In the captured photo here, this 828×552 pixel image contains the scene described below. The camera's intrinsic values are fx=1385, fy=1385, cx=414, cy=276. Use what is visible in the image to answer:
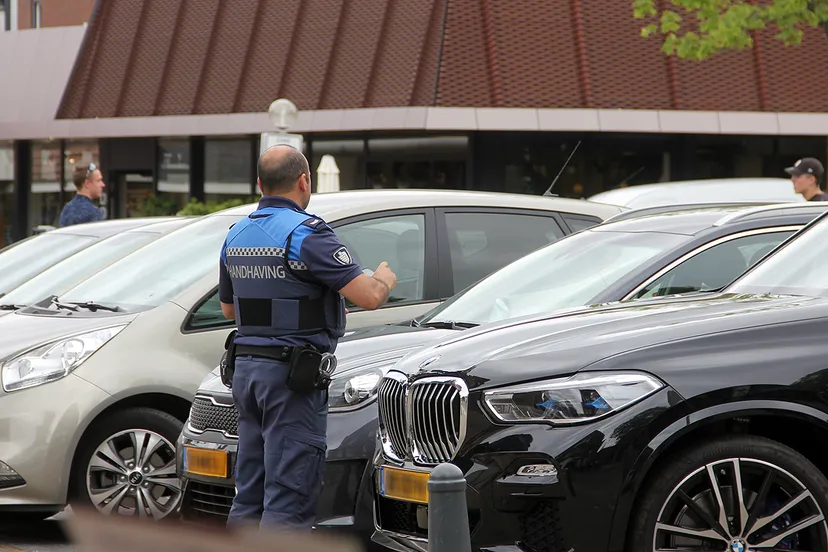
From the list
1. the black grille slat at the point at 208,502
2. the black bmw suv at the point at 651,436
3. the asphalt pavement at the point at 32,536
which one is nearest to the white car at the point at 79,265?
the asphalt pavement at the point at 32,536

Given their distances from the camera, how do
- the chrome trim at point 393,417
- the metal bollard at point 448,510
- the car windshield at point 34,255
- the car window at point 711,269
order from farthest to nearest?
the car windshield at point 34,255 < the car window at point 711,269 < the chrome trim at point 393,417 < the metal bollard at point 448,510

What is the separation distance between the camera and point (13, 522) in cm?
802

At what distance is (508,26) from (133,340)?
777 inches

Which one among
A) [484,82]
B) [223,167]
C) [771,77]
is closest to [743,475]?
[484,82]

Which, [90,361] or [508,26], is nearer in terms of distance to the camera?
[90,361]

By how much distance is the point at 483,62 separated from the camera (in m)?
25.8

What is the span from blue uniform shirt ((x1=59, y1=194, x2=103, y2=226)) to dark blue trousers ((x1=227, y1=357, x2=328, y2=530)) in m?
8.10

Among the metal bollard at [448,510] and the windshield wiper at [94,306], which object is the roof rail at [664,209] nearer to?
the windshield wiper at [94,306]

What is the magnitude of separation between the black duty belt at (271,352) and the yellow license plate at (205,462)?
2.71 ft

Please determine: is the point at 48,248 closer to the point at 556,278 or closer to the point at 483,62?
the point at 556,278

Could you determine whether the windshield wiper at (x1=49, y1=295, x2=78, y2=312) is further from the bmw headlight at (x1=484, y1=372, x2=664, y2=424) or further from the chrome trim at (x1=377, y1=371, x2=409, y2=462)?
the bmw headlight at (x1=484, y1=372, x2=664, y2=424)

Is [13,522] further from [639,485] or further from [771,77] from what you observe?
[771,77]

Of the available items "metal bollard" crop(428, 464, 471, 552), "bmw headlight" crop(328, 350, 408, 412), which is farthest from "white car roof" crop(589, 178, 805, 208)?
"metal bollard" crop(428, 464, 471, 552)

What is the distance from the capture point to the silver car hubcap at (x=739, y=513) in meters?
4.44
